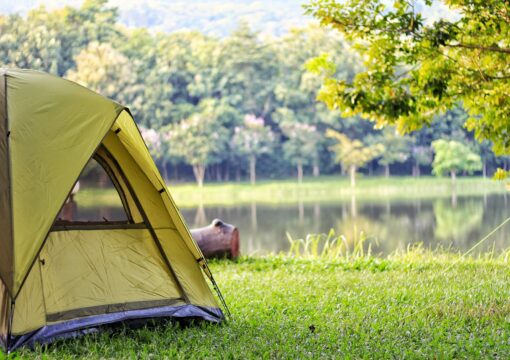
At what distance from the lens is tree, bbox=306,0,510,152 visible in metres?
6.78

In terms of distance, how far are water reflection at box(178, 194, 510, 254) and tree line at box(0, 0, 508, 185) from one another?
10.2m

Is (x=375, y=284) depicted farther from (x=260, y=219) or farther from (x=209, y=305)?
(x=260, y=219)

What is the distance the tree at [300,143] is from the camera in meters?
46.0

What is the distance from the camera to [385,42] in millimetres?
7266

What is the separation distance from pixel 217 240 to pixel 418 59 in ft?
12.7

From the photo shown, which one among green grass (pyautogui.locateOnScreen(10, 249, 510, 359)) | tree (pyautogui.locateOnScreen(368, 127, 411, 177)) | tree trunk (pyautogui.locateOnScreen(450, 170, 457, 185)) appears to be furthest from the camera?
tree trunk (pyautogui.locateOnScreen(450, 170, 457, 185))

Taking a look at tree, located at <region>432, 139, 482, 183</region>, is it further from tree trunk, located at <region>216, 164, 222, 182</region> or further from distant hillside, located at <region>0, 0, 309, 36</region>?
distant hillside, located at <region>0, 0, 309, 36</region>

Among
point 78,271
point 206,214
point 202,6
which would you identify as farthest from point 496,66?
point 202,6

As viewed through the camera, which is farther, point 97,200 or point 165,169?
point 165,169

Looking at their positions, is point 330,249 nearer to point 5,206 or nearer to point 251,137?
point 5,206

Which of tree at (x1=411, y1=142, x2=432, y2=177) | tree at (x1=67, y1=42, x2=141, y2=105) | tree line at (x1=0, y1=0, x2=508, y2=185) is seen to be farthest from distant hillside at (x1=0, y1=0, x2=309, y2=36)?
tree at (x1=67, y1=42, x2=141, y2=105)

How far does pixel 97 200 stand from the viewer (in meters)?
5.52

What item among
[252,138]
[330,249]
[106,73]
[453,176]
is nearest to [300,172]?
[252,138]

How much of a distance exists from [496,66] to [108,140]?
4283 mm
